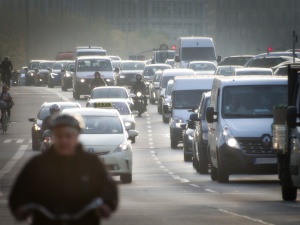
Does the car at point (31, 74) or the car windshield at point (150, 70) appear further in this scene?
the car at point (31, 74)

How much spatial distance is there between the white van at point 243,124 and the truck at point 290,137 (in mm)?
4610

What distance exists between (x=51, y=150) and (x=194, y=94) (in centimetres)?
3379

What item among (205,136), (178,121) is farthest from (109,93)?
(205,136)

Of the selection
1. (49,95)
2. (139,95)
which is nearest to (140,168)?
(139,95)

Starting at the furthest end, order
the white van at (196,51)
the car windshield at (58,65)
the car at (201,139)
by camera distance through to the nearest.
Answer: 1. the car windshield at (58,65)
2. the white van at (196,51)
3. the car at (201,139)

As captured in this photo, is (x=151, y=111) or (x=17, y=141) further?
(x=151, y=111)

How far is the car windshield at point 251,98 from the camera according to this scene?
88.8ft

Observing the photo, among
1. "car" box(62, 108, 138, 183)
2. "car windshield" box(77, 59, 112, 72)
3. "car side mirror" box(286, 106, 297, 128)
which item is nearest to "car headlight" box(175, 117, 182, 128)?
"car" box(62, 108, 138, 183)

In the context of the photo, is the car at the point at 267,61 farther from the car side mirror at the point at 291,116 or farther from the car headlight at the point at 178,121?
the car side mirror at the point at 291,116

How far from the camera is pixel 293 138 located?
19688 mm

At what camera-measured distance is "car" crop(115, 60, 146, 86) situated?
83.6 m

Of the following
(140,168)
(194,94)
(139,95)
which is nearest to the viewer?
(140,168)

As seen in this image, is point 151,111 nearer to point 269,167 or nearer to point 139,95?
point 139,95

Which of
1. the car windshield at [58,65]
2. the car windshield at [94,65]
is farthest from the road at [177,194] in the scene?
the car windshield at [58,65]
